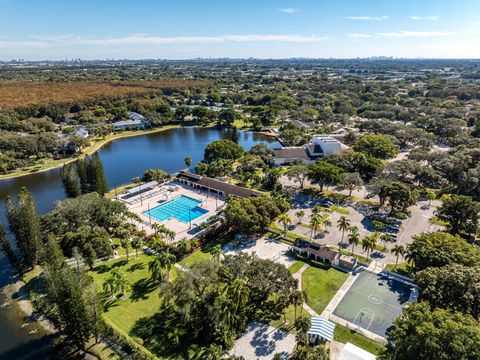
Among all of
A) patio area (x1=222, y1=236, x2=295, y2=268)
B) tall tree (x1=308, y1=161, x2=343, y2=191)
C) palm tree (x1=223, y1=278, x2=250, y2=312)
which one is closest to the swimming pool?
patio area (x1=222, y1=236, x2=295, y2=268)

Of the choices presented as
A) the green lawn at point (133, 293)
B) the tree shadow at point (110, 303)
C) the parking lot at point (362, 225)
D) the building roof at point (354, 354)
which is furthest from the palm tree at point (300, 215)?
the tree shadow at point (110, 303)

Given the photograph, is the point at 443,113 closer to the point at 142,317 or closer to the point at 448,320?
the point at 448,320

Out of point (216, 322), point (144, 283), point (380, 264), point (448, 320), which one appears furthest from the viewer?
point (380, 264)

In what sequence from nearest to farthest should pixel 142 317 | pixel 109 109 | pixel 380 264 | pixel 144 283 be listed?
pixel 142 317, pixel 144 283, pixel 380 264, pixel 109 109

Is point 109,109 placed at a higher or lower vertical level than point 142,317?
higher

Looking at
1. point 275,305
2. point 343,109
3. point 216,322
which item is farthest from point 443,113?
point 216,322

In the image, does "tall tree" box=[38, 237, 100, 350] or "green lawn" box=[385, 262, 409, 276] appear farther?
"green lawn" box=[385, 262, 409, 276]

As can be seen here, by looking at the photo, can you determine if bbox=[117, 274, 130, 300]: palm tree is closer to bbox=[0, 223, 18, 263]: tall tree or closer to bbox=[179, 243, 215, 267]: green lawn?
bbox=[179, 243, 215, 267]: green lawn
